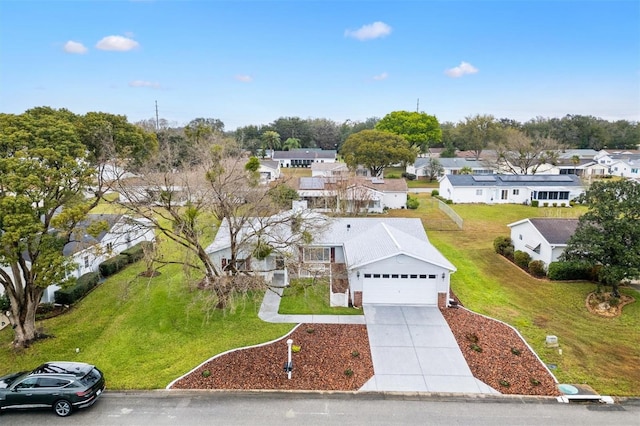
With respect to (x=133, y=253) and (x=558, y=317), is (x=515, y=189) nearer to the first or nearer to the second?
(x=558, y=317)

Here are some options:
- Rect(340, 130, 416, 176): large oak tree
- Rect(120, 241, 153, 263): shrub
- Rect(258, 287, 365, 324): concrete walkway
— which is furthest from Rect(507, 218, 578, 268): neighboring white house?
Rect(340, 130, 416, 176): large oak tree

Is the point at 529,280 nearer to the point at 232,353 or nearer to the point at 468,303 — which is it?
the point at 468,303

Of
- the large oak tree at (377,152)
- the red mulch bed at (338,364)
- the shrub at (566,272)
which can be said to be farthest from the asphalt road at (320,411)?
the large oak tree at (377,152)

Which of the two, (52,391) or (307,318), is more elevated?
(52,391)

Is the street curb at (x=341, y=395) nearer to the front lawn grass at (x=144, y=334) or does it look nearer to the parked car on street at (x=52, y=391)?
the front lawn grass at (x=144, y=334)

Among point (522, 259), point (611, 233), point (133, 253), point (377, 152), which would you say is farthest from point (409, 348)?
point (377, 152)

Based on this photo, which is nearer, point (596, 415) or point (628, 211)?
point (596, 415)

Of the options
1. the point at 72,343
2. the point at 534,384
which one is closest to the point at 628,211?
the point at 534,384
